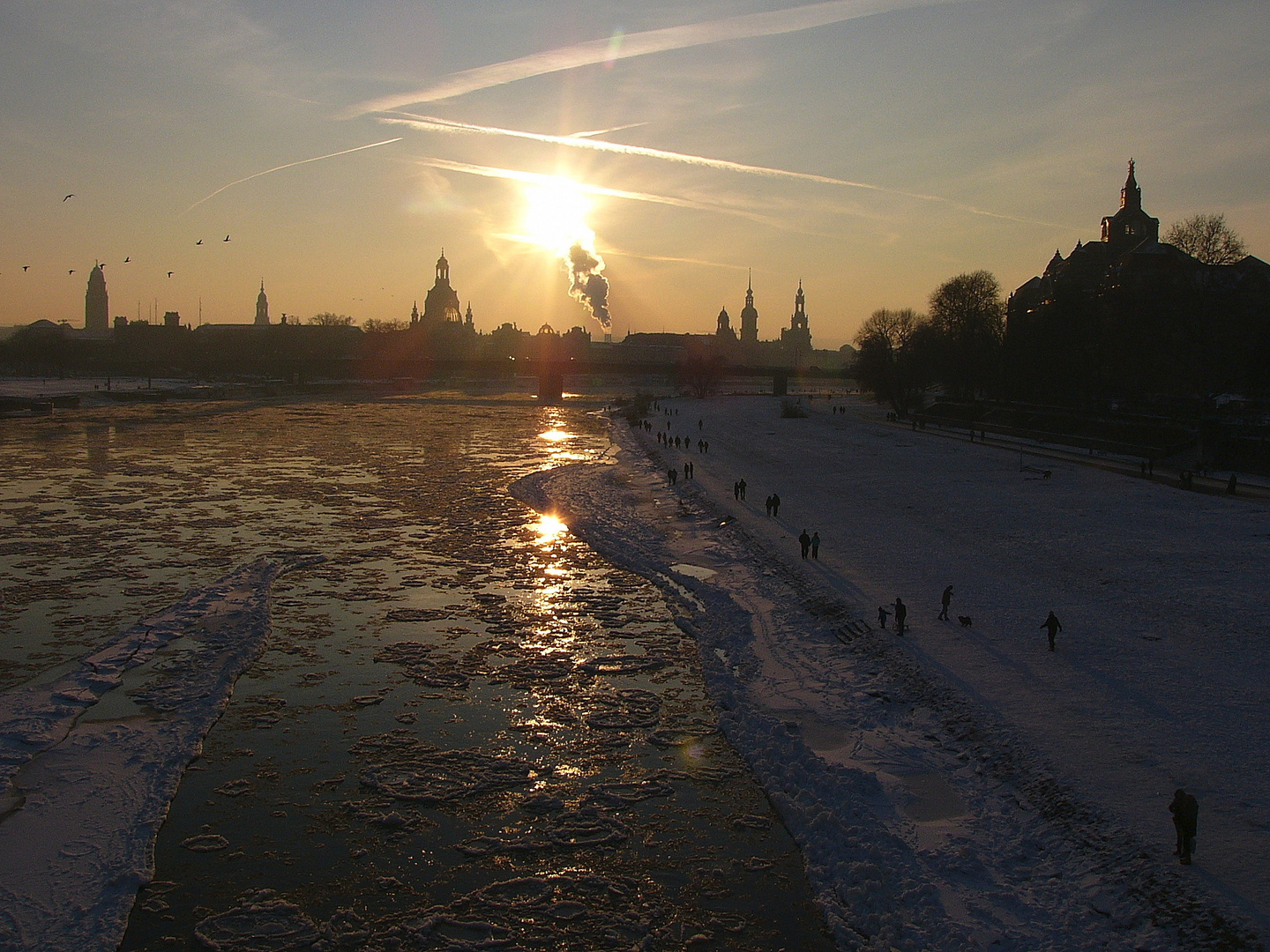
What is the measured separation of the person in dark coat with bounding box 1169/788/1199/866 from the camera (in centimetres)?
985

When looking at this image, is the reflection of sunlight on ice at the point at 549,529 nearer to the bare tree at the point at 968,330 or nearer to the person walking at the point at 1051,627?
the person walking at the point at 1051,627

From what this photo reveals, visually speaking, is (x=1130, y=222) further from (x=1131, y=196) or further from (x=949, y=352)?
(x=949, y=352)

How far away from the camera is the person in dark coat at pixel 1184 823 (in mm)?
9852

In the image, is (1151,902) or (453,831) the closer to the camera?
(1151,902)

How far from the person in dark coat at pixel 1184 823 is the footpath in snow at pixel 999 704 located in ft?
0.37

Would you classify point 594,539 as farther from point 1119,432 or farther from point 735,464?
point 1119,432

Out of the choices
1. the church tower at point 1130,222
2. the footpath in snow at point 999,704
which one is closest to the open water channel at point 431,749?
the footpath in snow at point 999,704

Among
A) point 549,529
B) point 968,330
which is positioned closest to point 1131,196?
point 968,330

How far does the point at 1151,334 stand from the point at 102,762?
51123 mm

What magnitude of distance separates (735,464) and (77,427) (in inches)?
1840

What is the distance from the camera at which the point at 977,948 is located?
8922mm

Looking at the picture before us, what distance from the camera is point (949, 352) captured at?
77812 millimetres

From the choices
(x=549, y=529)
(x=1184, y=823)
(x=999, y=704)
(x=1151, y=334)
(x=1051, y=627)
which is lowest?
(x=549, y=529)

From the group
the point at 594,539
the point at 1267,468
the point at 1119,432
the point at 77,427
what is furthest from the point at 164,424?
the point at 1267,468
